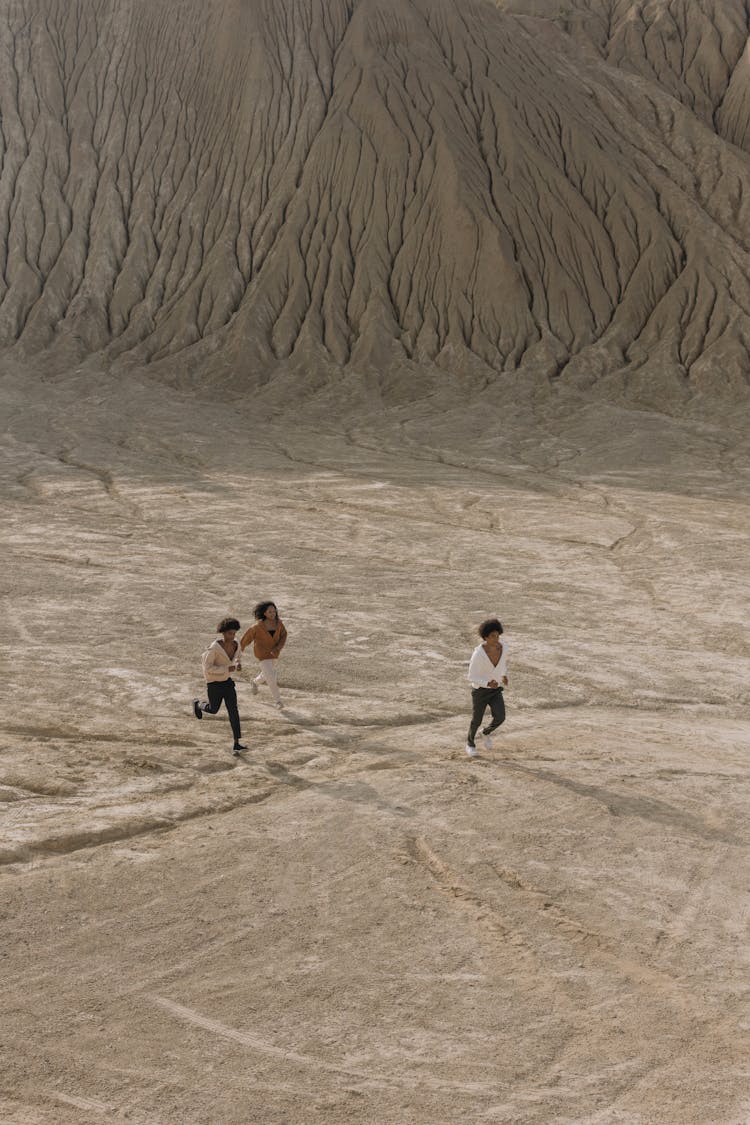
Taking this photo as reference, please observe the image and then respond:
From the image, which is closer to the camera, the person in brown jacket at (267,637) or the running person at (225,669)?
the running person at (225,669)

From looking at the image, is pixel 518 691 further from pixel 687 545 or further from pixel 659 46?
pixel 659 46

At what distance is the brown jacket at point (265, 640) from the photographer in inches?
387

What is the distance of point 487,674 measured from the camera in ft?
28.5

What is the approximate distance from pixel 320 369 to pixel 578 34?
97.9 feet

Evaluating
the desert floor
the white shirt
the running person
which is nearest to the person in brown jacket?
the desert floor

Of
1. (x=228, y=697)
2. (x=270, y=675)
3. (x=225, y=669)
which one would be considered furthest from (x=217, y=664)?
(x=270, y=675)

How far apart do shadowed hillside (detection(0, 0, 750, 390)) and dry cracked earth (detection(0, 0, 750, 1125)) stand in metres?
0.20

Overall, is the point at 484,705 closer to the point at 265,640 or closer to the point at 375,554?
the point at 265,640

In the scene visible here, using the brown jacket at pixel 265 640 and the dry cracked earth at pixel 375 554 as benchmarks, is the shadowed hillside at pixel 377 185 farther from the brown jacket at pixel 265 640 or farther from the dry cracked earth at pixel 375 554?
the brown jacket at pixel 265 640

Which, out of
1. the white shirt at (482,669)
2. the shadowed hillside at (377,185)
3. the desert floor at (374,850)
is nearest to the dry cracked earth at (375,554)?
the desert floor at (374,850)

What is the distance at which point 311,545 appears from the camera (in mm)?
19250

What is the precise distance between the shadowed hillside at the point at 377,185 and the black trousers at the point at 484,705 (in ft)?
105

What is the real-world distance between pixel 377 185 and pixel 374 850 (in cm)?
4306

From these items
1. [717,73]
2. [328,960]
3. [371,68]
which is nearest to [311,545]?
[328,960]
